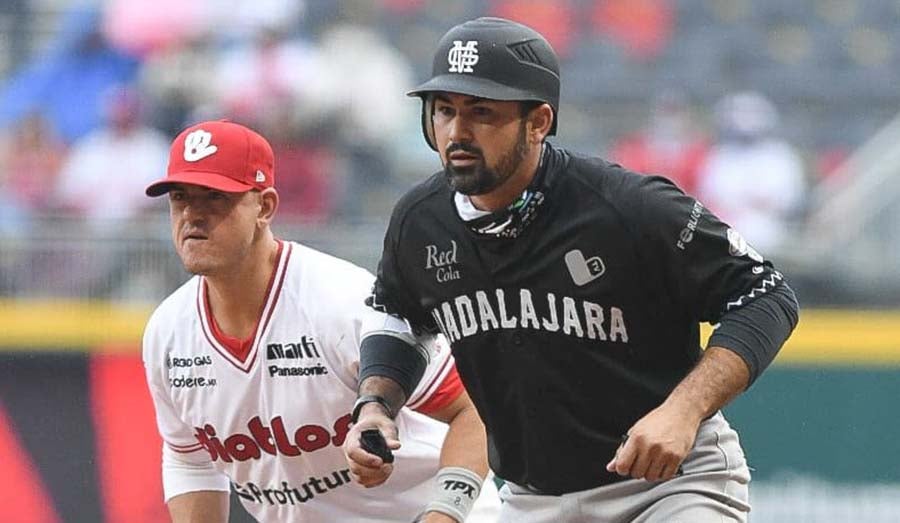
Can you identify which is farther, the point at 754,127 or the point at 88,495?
the point at 754,127

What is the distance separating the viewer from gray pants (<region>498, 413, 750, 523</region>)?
13.1ft

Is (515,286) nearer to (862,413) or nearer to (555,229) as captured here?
(555,229)

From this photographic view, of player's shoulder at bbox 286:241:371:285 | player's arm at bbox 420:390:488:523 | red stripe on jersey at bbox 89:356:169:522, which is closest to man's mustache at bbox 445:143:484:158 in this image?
player's arm at bbox 420:390:488:523

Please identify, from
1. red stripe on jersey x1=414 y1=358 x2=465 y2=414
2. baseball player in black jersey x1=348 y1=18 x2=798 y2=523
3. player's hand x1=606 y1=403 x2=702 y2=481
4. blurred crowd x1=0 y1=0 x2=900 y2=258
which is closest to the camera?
player's hand x1=606 y1=403 x2=702 y2=481

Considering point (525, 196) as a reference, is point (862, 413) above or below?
below

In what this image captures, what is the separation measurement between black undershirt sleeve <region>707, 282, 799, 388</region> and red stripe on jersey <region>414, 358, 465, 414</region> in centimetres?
126

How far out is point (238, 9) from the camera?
10.8 metres

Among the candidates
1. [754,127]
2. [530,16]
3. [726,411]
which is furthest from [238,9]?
[726,411]

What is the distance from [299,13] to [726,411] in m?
A: 4.06

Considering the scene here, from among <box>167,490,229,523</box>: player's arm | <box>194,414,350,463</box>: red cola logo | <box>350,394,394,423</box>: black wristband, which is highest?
<box>350,394,394,423</box>: black wristband

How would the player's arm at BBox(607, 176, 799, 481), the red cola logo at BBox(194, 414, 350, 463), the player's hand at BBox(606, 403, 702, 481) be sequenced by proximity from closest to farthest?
the player's hand at BBox(606, 403, 702, 481), the player's arm at BBox(607, 176, 799, 481), the red cola logo at BBox(194, 414, 350, 463)

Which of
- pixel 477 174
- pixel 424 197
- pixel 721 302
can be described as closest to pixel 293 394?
pixel 424 197

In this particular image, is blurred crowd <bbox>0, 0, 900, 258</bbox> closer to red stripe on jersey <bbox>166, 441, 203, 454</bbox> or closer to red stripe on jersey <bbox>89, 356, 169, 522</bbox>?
red stripe on jersey <bbox>89, 356, 169, 522</bbox>

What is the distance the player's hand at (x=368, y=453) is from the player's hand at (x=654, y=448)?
0.66 metres
